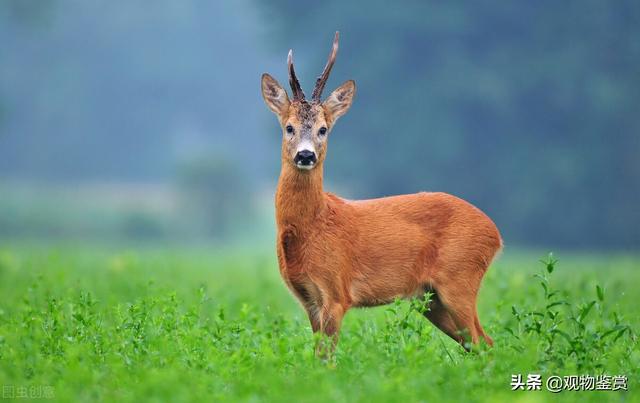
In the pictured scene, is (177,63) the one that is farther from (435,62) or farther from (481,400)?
(481,400)

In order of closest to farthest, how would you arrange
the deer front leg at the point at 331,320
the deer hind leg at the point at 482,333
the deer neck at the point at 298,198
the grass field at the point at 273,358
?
the grass field at the point at 273,358 → the deer front leg at the point at 331,320 → the deer neck at the point at 298,198 → the deer hind leg at the point at 482,333

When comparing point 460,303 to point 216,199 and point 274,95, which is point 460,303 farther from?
point 216,199

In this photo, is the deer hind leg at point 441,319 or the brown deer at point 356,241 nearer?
the brown deer at point 356,241

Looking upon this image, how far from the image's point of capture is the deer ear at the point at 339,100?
28.2 feet

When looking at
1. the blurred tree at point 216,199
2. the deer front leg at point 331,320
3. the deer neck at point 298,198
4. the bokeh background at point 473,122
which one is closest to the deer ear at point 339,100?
the deer neck at point 298,198

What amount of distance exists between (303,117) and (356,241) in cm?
95

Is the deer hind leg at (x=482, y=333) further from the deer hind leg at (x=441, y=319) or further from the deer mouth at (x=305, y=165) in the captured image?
the deer mouth at (x=305, y=165)

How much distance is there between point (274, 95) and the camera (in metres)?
8.59

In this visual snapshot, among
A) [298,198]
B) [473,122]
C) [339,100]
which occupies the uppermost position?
[473,122]

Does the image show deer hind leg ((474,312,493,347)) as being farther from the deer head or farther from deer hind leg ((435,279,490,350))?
the deer head

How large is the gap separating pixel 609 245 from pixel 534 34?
580 cm

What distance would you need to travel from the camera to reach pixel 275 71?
55.7 metres

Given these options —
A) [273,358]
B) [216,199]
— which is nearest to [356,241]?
[273,358]

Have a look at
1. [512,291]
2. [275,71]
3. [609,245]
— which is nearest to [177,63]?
[275,71]
